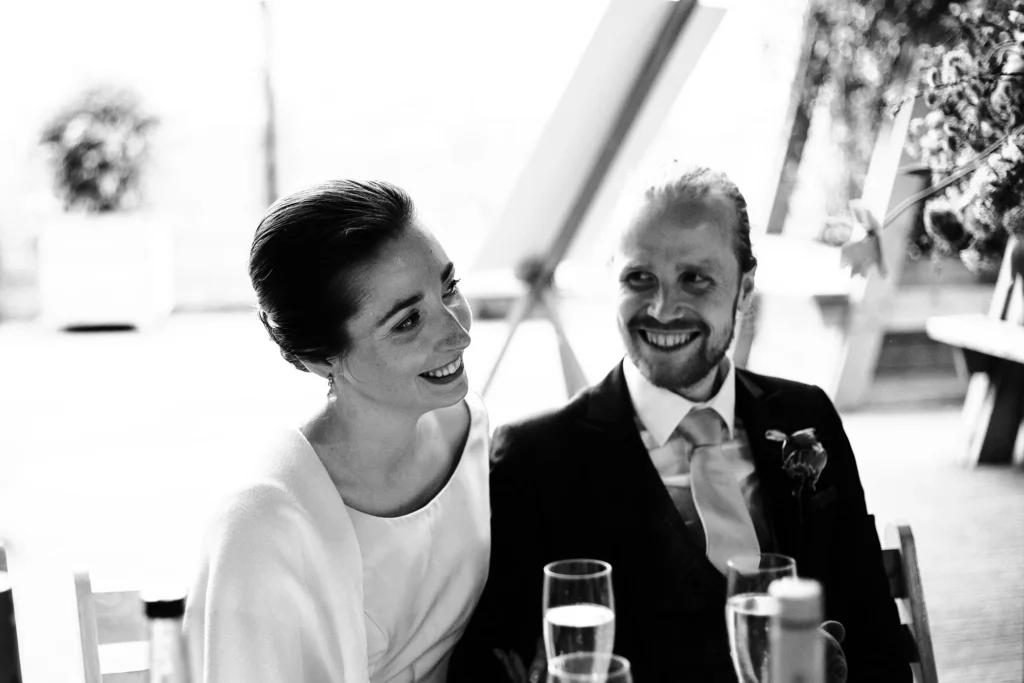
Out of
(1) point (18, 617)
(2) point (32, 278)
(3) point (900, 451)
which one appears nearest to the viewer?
(1) point (18, 617)

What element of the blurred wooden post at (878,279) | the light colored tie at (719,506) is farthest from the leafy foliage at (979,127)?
the blurred wooden post at (878,279)

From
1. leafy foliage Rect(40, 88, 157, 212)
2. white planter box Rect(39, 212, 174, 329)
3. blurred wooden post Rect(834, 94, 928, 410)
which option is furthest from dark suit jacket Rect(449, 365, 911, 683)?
leafy foliage Rect(40, 88, 157, 212)

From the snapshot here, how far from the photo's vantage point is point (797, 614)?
2.04 feet

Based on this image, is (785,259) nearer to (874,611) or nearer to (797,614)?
(874,611)

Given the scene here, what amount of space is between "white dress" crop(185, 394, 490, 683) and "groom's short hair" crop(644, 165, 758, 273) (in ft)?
1.47

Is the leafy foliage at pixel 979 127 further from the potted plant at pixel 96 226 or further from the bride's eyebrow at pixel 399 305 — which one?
the potted plant at pixel 96 226

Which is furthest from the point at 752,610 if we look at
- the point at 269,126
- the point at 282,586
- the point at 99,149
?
the point at 269,126

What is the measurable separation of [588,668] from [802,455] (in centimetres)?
69

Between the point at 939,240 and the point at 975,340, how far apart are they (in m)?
2.36

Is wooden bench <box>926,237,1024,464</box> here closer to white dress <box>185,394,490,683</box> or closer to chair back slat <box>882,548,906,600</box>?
chair back slat <box>882,548,906,600</box>

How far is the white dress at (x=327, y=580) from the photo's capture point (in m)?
1.30

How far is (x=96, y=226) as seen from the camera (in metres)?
8.23

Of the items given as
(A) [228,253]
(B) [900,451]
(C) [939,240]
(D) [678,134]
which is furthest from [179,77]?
(C) [939,240]

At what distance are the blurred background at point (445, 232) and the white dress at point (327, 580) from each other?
10cm
